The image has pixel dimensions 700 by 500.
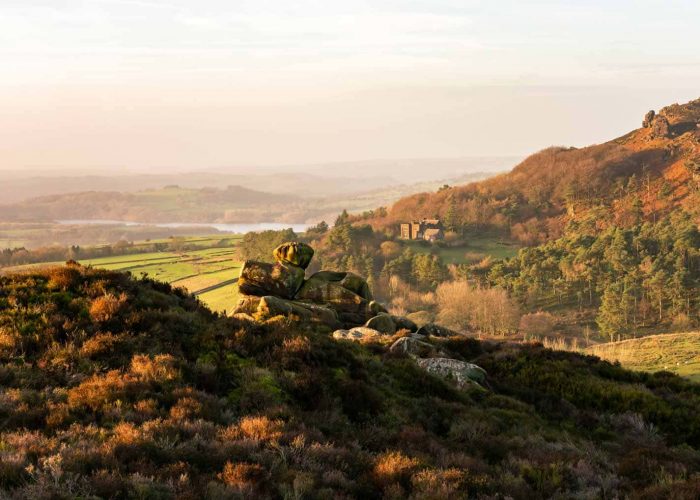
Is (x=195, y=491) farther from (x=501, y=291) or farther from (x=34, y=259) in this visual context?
(x=34, y=259)

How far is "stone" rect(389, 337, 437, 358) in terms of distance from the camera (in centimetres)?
2455

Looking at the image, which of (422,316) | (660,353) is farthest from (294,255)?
(422,316)

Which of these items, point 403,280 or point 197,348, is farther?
point 403,280

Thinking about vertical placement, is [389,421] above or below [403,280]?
above

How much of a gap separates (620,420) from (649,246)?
134 metres

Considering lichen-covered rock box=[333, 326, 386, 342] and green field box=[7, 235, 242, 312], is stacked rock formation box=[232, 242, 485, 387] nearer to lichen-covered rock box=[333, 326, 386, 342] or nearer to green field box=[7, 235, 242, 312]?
lichen-covered rock box=[333, 326, 386, 342]

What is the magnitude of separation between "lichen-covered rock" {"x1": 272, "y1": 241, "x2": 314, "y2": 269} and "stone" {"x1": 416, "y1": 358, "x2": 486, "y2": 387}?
19.9 metres

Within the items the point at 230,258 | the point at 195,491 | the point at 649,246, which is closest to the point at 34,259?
the point at 230,258

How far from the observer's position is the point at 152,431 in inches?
426

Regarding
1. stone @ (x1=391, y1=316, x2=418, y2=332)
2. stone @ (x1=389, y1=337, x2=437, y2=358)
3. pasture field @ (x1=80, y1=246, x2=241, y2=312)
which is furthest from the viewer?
pasture field @ (x1=80, y1=246, x2=241, y2=312)

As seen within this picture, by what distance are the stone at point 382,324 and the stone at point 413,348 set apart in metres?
6.53

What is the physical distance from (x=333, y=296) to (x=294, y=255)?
5.43 m

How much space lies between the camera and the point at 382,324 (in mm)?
32969

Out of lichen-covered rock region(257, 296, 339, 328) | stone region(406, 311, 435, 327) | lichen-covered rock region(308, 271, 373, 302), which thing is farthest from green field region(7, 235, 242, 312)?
lichen-covered rock region(257, 296, 339, 328)
